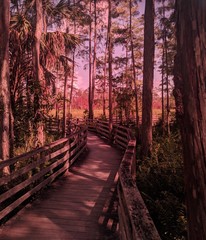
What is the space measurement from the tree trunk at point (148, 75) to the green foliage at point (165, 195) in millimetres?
674

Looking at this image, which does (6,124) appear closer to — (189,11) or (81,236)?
(81,236)

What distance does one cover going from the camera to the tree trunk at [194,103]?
216cm

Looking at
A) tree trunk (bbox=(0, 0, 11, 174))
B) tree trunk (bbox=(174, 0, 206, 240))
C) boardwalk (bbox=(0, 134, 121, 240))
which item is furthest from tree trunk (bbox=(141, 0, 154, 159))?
tree trunk (bbox=(174, 0, 206, 240))

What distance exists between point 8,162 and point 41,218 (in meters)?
1.26

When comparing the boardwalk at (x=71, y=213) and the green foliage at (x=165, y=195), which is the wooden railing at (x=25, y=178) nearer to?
the boardwalk at (x=71, y=213)

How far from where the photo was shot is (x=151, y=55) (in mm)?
10516

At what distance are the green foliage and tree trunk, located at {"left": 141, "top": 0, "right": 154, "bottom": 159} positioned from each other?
67 centimetres

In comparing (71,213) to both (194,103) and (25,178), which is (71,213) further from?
(194,103)

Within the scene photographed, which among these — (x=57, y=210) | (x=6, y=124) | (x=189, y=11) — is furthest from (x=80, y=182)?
(x=189, y=11)

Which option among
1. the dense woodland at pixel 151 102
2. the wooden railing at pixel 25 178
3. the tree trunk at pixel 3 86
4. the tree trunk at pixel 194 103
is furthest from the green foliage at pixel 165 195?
the tree trunk at pixel 3 86

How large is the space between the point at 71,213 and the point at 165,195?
261 centimetres

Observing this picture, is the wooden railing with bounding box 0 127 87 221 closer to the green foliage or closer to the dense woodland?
the dense woodland

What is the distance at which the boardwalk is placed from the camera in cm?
423

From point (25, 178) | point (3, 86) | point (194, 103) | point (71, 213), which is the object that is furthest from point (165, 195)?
point (3, 86)
